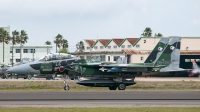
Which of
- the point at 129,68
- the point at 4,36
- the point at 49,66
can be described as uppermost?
the point at 4,36

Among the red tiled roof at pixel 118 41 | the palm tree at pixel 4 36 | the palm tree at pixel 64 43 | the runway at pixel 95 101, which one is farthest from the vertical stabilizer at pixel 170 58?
the palm tree at pixel 64 43

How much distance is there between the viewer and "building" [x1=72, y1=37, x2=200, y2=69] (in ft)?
280

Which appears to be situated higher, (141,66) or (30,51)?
(30,51)

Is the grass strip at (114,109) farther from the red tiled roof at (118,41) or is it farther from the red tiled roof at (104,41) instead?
the red tiled roof at (104,41)

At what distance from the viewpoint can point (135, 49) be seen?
312 feet

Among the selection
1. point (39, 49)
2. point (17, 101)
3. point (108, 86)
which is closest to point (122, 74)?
point (108, 86)

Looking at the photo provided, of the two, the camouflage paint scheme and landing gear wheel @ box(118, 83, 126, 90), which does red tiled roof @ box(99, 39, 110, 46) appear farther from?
landing gear wheel @ box(118, 83, 126, 90)

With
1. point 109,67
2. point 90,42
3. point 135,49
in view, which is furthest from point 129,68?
point 90,42

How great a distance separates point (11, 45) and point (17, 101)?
106136 millimetres

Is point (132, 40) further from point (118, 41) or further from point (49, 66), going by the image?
point (49, 66)

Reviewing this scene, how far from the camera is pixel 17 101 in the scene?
1134 inches

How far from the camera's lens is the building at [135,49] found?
280 ft

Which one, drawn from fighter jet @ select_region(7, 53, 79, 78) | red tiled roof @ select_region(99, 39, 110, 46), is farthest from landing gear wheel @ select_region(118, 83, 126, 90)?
red tiled roof @ select_region(99, 39, 110, 46)

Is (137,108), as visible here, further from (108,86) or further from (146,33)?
(146,33)
